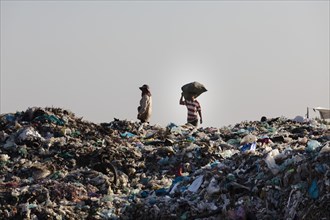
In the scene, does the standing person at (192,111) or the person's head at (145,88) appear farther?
the standing person at (192,111)

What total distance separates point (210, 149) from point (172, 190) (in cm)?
350

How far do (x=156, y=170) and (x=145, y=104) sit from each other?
497cm

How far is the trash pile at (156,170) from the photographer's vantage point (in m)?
9.47

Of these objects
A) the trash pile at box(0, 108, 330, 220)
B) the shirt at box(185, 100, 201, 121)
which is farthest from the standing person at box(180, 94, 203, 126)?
the trash pile at box(0, 108, 330, 220)

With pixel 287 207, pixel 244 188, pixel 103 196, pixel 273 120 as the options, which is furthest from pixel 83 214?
pixel 273 120

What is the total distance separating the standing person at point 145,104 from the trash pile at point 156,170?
1.63ft

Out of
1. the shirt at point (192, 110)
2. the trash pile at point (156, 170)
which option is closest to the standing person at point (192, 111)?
the shirt at point (192, 110)

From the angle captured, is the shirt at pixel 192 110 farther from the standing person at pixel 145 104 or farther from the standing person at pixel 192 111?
the standing person at pixel 145 104

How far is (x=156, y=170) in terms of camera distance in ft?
45.0

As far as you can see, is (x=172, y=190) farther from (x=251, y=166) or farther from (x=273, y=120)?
(x=273, y=120)

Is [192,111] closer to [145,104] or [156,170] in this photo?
[145,104]

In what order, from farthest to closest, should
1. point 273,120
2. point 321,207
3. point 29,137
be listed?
point 273,120
point 29,137
point 321,207

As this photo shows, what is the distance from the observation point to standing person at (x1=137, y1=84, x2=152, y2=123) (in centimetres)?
1847

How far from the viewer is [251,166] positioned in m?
10.4
